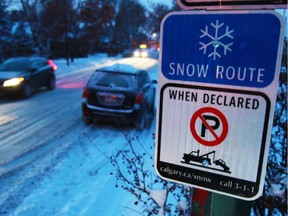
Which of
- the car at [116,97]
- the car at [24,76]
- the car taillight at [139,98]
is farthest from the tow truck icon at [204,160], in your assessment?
the car at [24,76]

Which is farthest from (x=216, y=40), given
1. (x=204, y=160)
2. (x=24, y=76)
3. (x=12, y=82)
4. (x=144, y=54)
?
(x=144, y=54)

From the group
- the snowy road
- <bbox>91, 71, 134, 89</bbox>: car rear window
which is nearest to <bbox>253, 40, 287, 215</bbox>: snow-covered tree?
the snowy road

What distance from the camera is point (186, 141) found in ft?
4.32

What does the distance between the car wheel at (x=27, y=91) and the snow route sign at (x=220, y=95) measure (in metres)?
12.0

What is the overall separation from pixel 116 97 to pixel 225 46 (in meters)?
7.53

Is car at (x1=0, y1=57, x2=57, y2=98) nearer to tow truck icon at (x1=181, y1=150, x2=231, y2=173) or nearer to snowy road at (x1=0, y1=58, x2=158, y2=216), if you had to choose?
snowy road at (x1=0, y1=58, x2=158, y2=216)

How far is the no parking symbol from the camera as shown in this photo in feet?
4.08

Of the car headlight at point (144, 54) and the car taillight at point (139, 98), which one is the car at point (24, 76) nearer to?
the car taillight at point (139, 98)

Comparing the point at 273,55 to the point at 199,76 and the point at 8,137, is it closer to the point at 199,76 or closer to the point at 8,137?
the point at 199,76

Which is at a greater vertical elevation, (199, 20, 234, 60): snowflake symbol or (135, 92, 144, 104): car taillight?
(199, 20, 234, 60): snowflake symbol

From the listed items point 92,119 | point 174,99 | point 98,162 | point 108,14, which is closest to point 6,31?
point 108,14

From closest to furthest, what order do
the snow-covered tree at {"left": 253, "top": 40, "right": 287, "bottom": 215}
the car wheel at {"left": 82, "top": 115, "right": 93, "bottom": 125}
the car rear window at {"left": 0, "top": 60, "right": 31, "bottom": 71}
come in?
the snow-covered tree at {"left": 253, "top": 40, "right": 287, "bottom": 215} → the car wheel at {"left": 82, "top": 115, "right": 93, "bottom": 125} → the car rear window at {"left": 0, "top": 60, "right": 31, "bottom": 71}

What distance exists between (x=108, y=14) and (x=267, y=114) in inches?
1582

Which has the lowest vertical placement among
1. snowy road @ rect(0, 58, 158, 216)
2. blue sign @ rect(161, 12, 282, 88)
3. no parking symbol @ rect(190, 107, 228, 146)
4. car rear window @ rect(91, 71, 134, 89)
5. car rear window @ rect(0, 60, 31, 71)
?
snowy road @ rect(0, 58, 158, 216)
